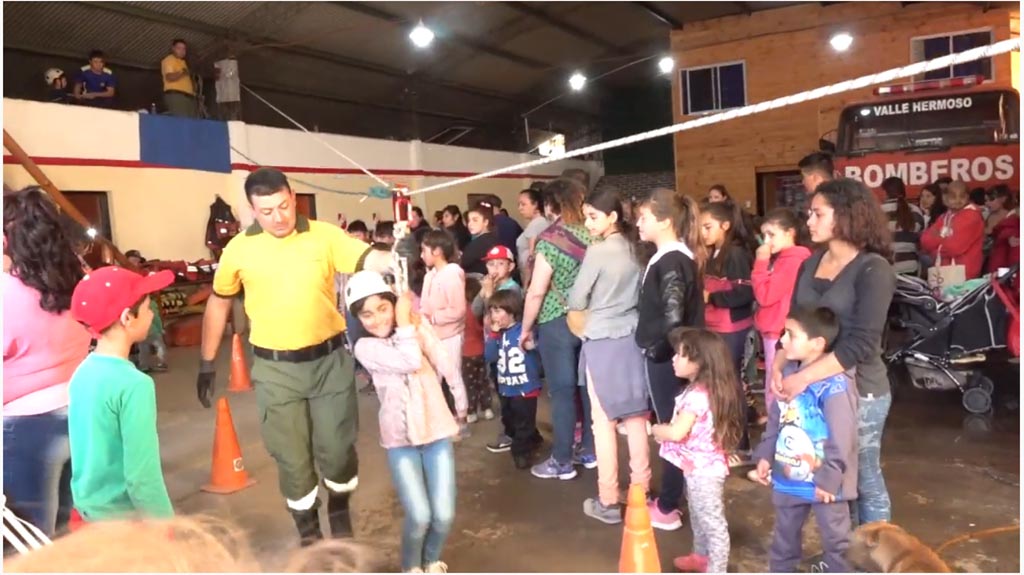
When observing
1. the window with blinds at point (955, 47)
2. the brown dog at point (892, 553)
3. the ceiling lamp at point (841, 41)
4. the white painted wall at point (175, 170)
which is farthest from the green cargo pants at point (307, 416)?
the ceiling lamp at point (841, 41)

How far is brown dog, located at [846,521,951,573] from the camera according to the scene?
1163 millimetres

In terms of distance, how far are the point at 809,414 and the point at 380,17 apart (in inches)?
471

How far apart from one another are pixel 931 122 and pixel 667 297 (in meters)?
5.50

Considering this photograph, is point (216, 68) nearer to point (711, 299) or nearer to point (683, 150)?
point (683, 150)

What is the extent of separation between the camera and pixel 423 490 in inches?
114

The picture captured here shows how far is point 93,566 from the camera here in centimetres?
89

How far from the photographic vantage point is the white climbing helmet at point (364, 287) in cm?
286

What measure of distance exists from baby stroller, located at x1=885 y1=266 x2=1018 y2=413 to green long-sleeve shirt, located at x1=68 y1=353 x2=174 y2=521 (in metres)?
4.60

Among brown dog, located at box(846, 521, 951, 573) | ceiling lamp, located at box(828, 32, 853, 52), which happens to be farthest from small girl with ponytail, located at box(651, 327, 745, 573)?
ceiling lamp, located at box(828, 32, 853, 52)

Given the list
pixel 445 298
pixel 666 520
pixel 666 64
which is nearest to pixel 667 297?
pixel 666 520

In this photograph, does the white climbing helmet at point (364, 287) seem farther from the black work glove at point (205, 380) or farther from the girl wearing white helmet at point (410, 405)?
the black work glove at point (205, 380)

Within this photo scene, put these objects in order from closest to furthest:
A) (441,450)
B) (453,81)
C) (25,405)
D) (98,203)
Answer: (25,405), (441,450), (98,203), (453,81)

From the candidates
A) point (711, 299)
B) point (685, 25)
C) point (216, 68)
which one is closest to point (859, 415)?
point (711, 299)

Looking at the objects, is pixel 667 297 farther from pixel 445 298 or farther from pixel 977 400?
pixel 977 400
